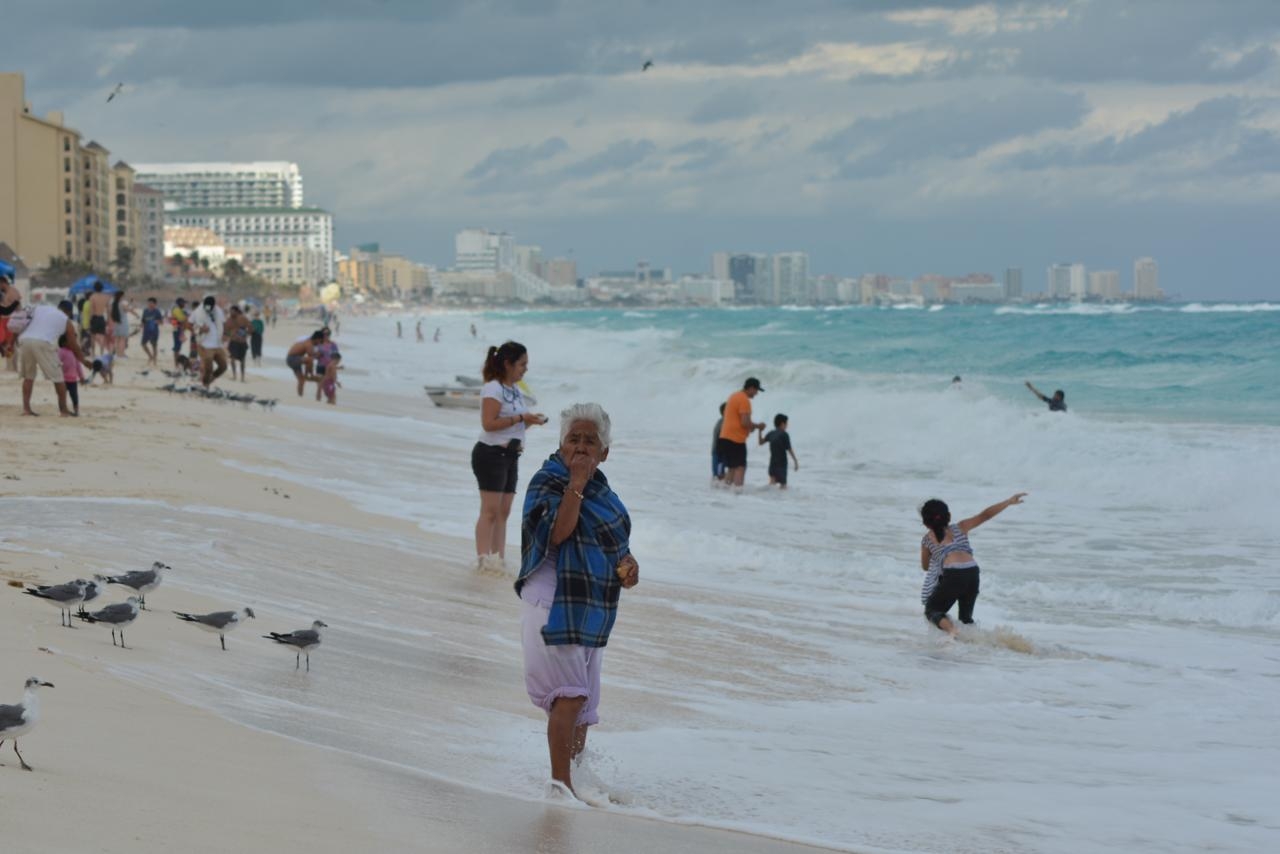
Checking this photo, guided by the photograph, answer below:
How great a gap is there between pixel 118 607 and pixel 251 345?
31.7 meters

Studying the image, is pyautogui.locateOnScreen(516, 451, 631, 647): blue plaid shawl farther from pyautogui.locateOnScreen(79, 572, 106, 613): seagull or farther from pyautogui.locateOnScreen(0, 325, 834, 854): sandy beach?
pyautogui.locateOnScreen(79, 572, 106, 613): seagull

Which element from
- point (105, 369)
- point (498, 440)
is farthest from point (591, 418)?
point (105, 369)

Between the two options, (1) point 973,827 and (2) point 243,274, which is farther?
(2) point 243,274

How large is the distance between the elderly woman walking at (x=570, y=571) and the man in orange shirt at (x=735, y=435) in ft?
40.3

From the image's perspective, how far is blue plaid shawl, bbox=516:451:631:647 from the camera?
4.95m

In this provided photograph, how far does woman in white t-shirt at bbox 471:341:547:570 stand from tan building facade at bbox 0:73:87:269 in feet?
288

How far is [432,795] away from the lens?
4.84 meters

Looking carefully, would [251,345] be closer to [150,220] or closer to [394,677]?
[394,677]

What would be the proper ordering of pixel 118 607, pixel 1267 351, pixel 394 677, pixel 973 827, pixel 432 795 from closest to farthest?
pixel 432 795, pixel 973 827, pixel 118 607, pixel 394 677, pixel 1267 351

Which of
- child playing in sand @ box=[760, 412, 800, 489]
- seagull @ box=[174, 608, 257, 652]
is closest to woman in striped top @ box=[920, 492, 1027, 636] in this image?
seagull @ box=[174, 608, 257, 652]

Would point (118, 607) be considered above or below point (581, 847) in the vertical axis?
above

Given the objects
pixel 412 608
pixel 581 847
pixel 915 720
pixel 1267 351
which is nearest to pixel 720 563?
pixel 412 608

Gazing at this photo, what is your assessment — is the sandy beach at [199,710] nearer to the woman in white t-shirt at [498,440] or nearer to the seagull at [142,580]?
the seagull at [142,580]

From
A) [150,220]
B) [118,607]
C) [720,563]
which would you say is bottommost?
[720,563]
